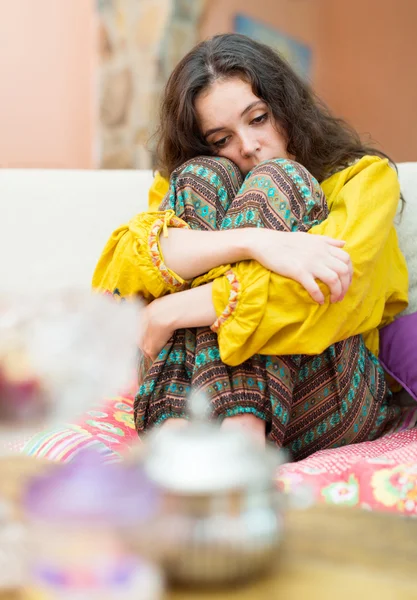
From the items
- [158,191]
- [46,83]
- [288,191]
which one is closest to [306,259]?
[288,191]

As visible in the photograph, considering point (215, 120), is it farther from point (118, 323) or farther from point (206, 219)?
point (118, 323)

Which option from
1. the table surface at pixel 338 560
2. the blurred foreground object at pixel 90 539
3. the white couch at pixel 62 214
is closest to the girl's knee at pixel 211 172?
the white couch at pixel 62 214

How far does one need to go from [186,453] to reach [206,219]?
848mm

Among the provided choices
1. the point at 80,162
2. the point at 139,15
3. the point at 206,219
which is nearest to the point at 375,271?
the point at 206,219

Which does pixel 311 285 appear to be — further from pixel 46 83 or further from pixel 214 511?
pixel 46 83

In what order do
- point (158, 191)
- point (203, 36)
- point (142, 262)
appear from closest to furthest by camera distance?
point (142, 262) → point (158, 191) → point (203, 36)

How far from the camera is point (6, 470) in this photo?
0.70 meters

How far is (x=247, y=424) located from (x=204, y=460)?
2.24ft

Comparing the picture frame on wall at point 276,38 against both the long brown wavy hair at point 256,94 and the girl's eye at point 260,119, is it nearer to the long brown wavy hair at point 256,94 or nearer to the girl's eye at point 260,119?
the long brown wavy hair at point 256,94

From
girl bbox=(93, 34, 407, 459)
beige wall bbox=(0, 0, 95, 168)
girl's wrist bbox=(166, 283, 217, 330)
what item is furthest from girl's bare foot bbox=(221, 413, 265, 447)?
beige wall bbox=(0, 0, 95, 168)

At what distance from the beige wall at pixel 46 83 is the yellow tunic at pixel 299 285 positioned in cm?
176

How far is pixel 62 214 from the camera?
1.72 metres

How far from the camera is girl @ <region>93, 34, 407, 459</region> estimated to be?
45.2 inches

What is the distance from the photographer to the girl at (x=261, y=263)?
3.76ft
